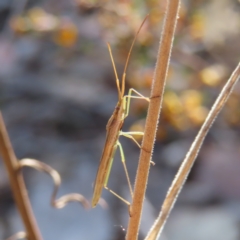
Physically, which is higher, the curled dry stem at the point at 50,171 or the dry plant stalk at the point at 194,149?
the dry plant stalk at the point at 194,149

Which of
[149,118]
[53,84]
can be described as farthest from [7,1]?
[149,118]

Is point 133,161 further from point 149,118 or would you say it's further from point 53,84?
point 149,118

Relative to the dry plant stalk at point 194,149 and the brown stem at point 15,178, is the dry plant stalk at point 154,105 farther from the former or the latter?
the brown stem at point 15,178

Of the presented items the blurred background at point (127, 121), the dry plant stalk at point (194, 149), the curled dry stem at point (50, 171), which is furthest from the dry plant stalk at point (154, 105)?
the blurred background at point (127, 121)

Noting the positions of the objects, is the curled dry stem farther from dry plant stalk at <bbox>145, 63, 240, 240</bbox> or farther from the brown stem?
dry plant stalk at <bbox>145, 63, 240, 240</bbox>

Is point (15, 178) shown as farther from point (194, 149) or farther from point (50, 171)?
point (194, 149)

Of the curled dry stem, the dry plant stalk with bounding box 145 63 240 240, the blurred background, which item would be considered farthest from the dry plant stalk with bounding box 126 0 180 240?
the blurred background

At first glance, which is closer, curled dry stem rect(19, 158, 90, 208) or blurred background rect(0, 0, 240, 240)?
curled dry stem rect(19, 158, 90, 208)
